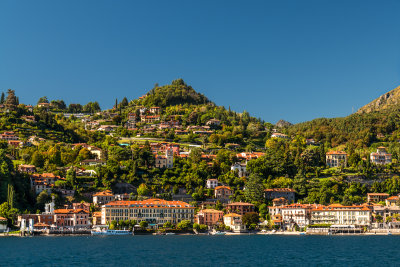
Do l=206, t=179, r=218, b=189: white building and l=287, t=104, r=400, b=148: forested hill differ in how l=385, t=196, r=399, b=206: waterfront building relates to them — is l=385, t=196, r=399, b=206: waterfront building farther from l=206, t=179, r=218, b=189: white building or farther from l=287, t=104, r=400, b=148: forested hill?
l=287, t=104, r=400, b=148: forested hill

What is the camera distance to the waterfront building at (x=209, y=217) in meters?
111

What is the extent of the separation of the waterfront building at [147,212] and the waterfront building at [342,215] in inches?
1002

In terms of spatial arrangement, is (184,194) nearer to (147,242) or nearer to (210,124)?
(147,242)

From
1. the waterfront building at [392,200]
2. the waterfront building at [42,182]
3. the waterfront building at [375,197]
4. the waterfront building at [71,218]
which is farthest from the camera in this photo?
the waterfront building at [375,197]

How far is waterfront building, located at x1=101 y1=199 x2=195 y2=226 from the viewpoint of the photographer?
356ft

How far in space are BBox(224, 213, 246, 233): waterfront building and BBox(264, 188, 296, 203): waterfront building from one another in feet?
46.3

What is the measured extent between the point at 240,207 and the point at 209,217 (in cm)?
704

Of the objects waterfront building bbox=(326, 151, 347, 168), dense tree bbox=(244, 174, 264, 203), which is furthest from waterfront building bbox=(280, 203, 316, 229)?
waterfront building bbox=(326, 151, 347, 168)

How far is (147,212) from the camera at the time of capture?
359 feet

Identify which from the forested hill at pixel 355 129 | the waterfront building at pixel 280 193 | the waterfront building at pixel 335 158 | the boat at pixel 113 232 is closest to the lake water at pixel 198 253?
the boat at pixel 113 232

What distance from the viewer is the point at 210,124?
18638 cm

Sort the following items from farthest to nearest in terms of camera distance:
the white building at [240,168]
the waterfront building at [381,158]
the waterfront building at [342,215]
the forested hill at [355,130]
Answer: the forested hill at [355,130] → the waterfront building at [381,158] → the white building at [240,168] → the waterfront building at [342,215]

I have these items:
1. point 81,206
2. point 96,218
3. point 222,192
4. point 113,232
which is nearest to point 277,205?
point 222,192

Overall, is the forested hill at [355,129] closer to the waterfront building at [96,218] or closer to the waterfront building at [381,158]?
the waterfront building at [381,158]
